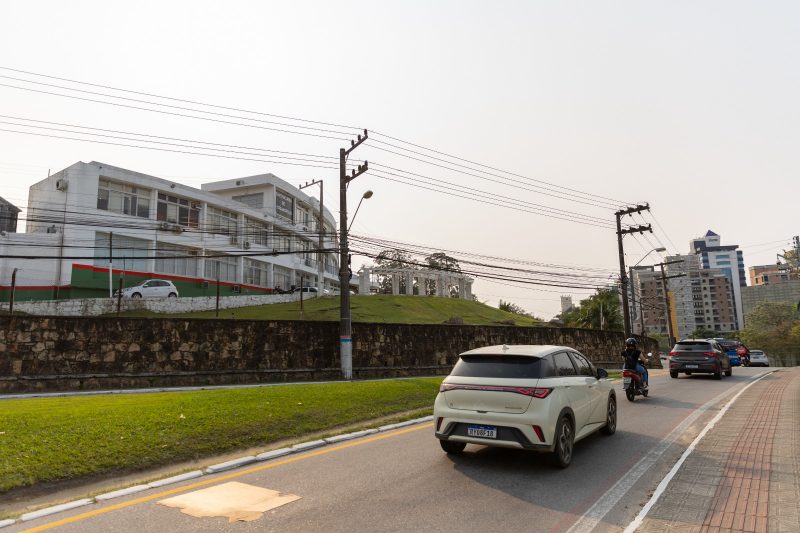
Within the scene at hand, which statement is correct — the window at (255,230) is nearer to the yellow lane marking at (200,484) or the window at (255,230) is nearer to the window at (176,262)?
the window at (176,262)

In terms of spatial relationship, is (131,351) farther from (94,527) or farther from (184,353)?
(94,527)

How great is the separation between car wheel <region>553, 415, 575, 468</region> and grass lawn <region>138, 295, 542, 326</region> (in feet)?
87.4

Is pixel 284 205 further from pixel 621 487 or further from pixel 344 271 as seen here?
pixel 621 487

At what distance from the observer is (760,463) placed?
6684mm

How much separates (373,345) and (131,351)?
9912 millimetres

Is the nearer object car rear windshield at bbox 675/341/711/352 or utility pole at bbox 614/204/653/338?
car rear windshield at bbox 675/341/711/352

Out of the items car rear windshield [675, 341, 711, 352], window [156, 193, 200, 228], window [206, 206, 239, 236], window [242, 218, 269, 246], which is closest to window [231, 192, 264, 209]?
window [242, 218, 269, 246]

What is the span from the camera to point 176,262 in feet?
135

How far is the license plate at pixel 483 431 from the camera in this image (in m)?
6.42

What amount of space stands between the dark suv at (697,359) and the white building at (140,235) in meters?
17.5

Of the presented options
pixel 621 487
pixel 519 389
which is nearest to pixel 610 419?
pixel 621 487

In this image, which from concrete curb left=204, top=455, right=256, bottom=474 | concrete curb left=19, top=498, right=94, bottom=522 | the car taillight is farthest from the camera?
concrete curb left=204, top=455, right=256, bottom=474

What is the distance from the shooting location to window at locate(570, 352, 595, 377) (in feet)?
26.4

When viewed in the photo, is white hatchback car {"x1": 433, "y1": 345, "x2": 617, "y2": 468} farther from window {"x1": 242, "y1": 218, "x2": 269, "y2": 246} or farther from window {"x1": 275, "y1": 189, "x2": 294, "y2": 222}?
window {"x1": 275, "y1": 189, "x2": 294, "y2": 222}
